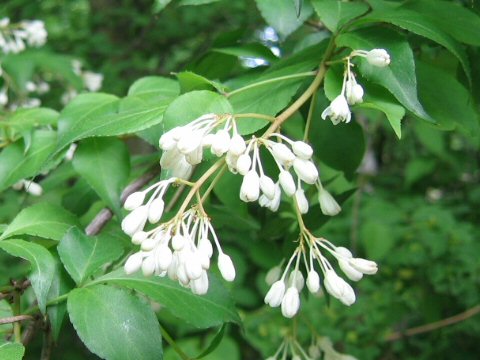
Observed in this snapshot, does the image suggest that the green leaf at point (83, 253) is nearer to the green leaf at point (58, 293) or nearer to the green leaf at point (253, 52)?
the green leaf at point (58, 293)

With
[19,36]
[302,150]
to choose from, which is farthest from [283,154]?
[19,36]

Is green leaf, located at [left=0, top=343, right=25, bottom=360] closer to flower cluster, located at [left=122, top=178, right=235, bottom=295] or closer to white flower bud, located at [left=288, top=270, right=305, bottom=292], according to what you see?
flower cluster, located at [left=122, top=178, right=235, bottom=295]

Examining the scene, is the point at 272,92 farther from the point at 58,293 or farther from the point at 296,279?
the point at 58,293

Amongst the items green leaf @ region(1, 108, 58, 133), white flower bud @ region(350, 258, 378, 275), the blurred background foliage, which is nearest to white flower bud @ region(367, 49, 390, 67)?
white flower bud @ region(350, 258, 378, 275)

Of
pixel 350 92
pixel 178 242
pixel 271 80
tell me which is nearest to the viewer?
pixel 178 242

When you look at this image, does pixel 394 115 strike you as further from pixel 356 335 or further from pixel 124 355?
pixel 356 335

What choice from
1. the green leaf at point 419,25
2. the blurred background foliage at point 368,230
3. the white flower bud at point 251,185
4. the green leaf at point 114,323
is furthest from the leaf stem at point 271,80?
the blurred background foliage at point 368,230
